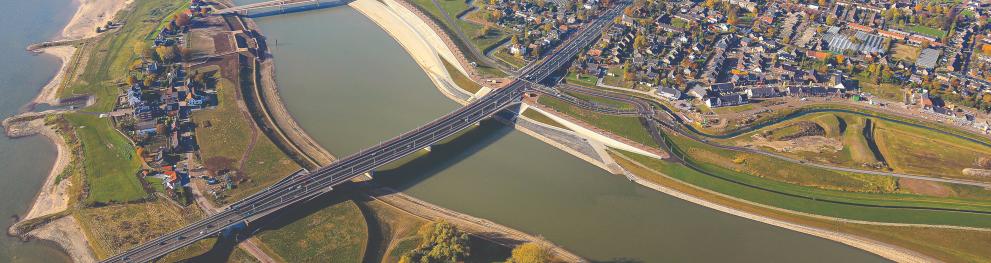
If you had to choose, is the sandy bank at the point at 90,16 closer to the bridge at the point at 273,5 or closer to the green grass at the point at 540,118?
the bridge at the point at 273,5

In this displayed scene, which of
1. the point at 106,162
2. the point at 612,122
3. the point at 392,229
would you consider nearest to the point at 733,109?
the point at 612,122

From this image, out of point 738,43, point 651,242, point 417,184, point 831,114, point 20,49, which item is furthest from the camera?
point 738,43

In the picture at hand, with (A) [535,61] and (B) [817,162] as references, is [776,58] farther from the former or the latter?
(A) [535,61]

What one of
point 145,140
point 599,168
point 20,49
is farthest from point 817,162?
point 20,49

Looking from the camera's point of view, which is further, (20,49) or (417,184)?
(20,49)

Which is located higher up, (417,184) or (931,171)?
(931,171)

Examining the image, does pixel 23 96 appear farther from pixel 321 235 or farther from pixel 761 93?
pixel 761 93

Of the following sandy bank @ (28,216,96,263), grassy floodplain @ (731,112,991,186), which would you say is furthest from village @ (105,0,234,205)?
grassy floodplain @ (731,112,991,186)
